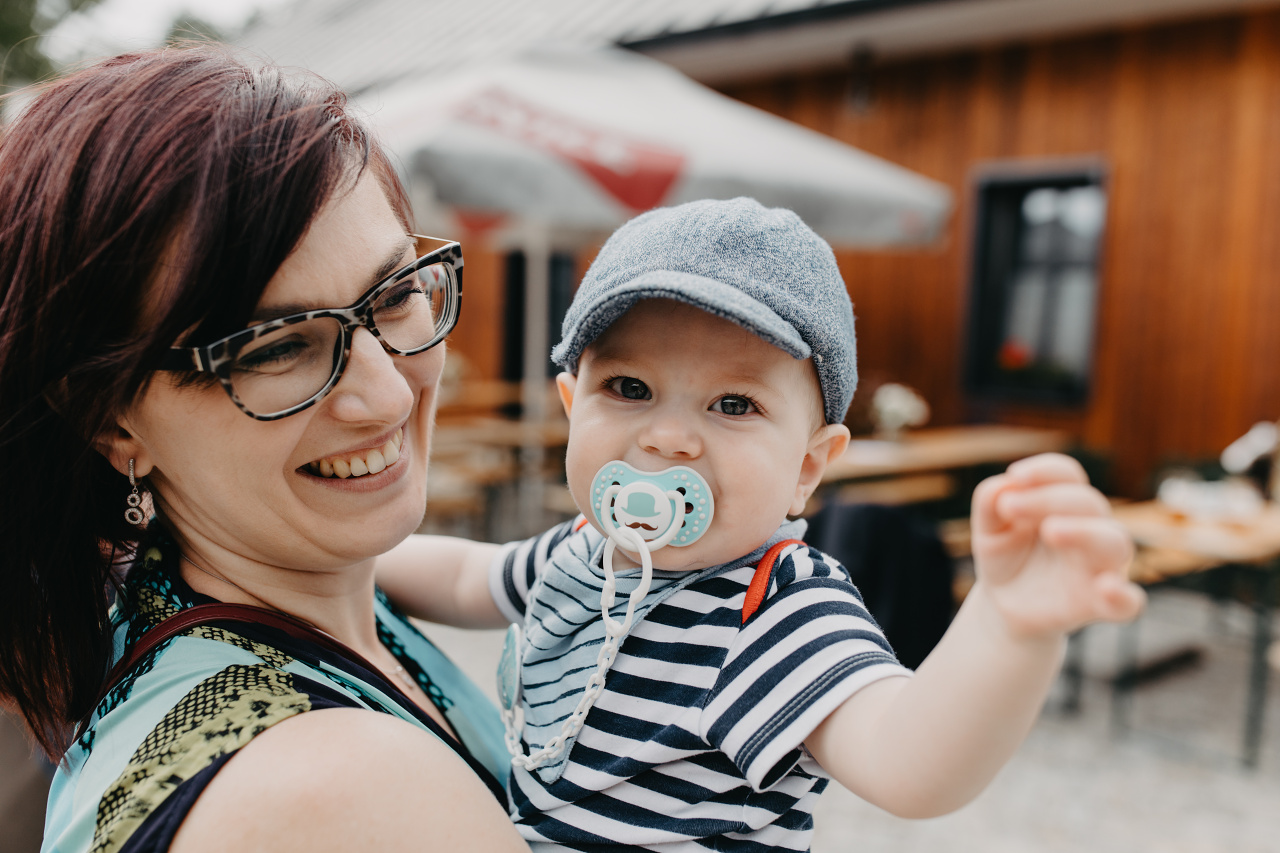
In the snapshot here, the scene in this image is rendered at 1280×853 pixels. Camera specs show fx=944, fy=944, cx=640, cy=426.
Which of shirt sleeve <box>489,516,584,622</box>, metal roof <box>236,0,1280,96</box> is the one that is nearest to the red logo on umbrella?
metal roof <box>236,0,1280,96</box>

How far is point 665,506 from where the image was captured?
1011 millimetres

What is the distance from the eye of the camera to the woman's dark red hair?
896 millimetres

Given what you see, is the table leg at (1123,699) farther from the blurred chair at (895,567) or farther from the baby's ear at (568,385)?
the baby's ear at (568,385)

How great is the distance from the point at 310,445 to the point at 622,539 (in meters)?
0.36

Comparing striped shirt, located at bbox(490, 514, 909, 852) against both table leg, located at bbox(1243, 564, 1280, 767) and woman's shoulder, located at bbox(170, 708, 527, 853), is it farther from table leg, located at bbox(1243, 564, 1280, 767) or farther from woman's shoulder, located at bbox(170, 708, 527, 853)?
table leg, located at bbox(1243, 564, 1280, 767)

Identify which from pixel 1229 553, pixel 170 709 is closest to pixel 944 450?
pixel 1229 553

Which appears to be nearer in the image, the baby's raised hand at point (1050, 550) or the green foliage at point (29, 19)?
the baby's raised hand at point (1050, 550)

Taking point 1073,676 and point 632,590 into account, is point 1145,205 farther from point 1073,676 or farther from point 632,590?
point 632,590

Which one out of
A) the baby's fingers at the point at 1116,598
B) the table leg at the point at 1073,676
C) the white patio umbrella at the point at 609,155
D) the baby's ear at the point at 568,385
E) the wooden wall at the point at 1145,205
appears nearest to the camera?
the baby's fingers at the point at 1116,598

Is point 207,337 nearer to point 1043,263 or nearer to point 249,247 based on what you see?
point 249,247

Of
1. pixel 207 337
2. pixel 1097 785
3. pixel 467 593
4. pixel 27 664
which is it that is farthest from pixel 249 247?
pixel 1097 785

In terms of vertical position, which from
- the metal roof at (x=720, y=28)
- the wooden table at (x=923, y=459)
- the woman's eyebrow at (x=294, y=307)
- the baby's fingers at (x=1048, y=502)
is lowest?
the wooden table at (x=923, y=459)

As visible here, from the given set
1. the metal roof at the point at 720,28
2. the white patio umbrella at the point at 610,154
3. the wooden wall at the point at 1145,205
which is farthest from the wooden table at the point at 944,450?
the metal roof at the point at 720,28

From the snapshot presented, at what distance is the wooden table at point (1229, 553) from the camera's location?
A: 13.3 ft
